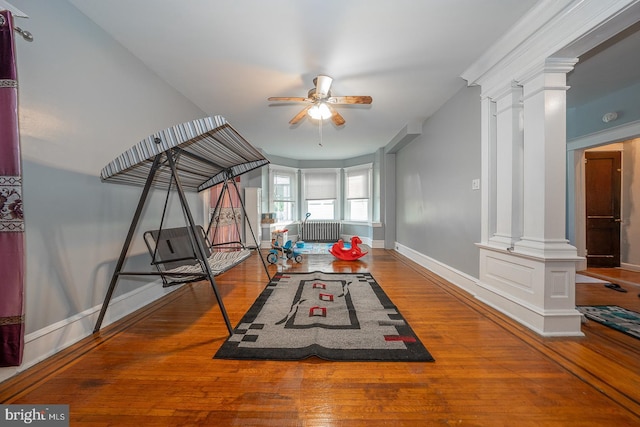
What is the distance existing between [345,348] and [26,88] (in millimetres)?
2687

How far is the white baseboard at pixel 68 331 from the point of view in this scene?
1.51 m

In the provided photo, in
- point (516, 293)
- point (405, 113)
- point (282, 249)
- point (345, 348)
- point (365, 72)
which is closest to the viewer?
point (345, 348)

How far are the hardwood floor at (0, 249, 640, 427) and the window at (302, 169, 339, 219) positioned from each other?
5660 mm

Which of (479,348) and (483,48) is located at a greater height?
(483,48)

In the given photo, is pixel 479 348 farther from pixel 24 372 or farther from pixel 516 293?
pixel 24 372

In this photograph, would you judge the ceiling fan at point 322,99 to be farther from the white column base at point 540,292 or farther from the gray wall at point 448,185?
the white column base at point 540,292

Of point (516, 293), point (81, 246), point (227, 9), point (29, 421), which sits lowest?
point (29, 421)

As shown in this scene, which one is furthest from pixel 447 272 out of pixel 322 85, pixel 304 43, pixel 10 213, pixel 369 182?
pixel 10 213

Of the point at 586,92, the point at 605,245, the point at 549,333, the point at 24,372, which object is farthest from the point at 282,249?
the point at 605,245

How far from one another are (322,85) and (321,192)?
16.2 feet

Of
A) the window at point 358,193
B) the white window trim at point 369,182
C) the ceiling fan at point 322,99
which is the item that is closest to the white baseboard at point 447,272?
the white window trim at point 369,182

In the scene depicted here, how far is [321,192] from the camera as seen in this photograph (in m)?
7.61

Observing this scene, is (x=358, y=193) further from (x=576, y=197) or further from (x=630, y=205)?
(x=630, y=205)

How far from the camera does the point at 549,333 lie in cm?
190
